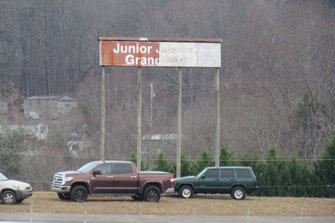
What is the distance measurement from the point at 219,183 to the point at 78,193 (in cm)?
736

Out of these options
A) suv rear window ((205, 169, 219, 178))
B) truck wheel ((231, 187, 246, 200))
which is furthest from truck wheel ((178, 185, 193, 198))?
truck wheel ((231, 187, 246, 200))

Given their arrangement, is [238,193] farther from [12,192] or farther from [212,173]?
[12,192]

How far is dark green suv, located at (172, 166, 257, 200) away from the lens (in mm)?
37562

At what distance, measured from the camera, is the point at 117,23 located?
109 m

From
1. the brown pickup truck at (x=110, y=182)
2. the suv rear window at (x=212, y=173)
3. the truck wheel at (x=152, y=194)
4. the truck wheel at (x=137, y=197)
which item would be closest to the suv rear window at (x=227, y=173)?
the suv rear window at (x=212, y=173)

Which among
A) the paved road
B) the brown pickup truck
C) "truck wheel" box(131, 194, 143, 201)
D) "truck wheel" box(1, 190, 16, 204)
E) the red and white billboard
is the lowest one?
the paved road

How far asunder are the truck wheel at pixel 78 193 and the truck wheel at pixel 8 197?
8.11ft

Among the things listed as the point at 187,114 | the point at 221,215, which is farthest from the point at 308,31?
the point at 221,215

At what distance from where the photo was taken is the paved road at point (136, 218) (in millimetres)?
28281

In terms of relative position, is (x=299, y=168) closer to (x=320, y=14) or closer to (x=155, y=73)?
(x=155, y=73)

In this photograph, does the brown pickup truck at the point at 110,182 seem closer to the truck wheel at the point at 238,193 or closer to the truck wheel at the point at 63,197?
the truck wheel at the point at 63,197

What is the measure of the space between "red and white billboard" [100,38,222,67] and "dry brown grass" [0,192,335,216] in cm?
696

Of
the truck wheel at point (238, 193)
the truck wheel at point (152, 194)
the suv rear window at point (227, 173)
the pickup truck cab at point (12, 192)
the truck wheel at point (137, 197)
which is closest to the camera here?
the pickup truck cab at point (12, 192)

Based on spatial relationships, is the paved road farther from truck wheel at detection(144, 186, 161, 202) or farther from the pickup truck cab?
truck wheel at detection(144, 186, 161, 202)
